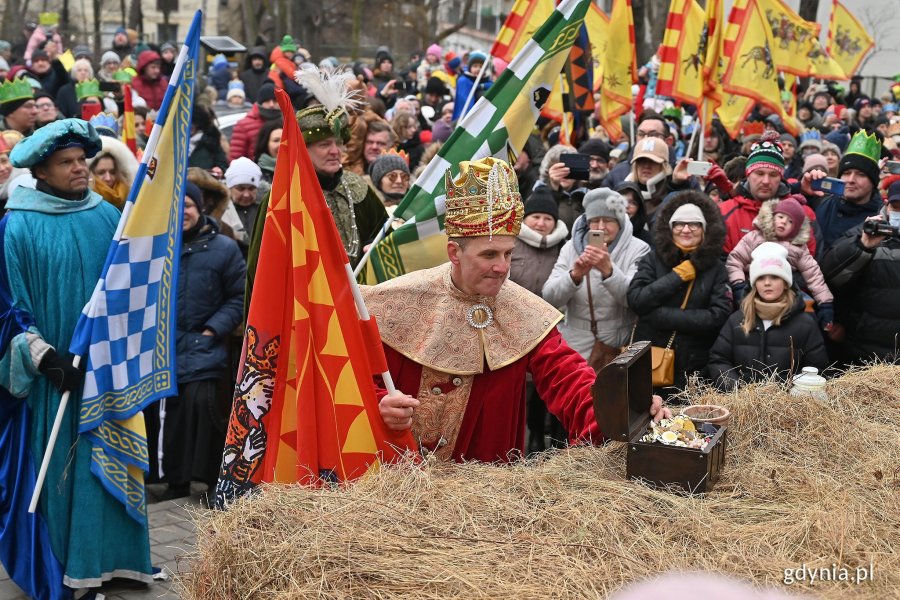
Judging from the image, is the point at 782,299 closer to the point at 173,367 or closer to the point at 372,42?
the point at 173,367

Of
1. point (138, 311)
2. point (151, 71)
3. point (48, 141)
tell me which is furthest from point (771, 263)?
point (151, 71)

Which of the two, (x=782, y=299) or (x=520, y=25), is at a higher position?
(x=520, y=25)

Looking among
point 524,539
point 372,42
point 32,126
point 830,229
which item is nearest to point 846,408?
point 524,539

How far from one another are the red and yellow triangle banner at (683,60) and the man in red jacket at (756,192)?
2.03 m

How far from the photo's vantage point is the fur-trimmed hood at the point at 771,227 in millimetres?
6820

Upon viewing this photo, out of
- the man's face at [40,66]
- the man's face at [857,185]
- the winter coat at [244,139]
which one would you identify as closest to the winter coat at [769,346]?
the man's face at [857,185]

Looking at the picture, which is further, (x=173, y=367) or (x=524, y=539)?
(x=173, y=367)

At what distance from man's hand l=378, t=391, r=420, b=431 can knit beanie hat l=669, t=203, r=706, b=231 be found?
3.36 metres

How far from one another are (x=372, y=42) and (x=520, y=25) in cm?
4336

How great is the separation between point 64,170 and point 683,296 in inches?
141

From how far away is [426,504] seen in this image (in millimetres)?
2916

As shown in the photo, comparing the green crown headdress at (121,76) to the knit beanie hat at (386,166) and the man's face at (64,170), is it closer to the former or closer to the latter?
the knit beanie hat at (386,166)

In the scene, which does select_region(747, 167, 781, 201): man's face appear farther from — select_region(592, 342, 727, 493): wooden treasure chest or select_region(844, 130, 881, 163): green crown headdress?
select_region(592, 342, 727, 493): wooden treasure chest

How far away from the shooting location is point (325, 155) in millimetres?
5598
